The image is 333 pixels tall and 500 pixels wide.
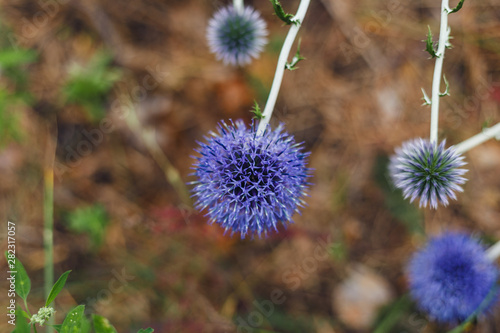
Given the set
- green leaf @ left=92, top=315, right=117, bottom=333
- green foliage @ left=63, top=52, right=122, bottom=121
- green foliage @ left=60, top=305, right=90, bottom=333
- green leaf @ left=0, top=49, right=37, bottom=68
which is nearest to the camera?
green foliage @ left=60, top=305, right=90, bottom=333

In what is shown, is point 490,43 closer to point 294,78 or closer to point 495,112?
point 495,112

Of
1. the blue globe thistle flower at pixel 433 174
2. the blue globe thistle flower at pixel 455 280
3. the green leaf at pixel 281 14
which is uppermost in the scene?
the green leaf at pixel 281 14

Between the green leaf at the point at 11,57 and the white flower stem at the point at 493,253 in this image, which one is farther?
the green leaf at the point at 11,57

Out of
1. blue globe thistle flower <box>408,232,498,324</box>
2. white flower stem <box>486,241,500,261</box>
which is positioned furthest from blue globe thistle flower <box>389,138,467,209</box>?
white flower stem <box>486,241,500,261</box>

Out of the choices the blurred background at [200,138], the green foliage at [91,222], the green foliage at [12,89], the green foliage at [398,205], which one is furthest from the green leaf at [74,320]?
the green foliage at [398,205]

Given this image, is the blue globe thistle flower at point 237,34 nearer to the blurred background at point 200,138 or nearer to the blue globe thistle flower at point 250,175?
the blurred background at point 200,138

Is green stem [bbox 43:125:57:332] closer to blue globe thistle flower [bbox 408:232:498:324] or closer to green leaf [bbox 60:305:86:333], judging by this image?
green leaf [bbox 60:305:86:333]
